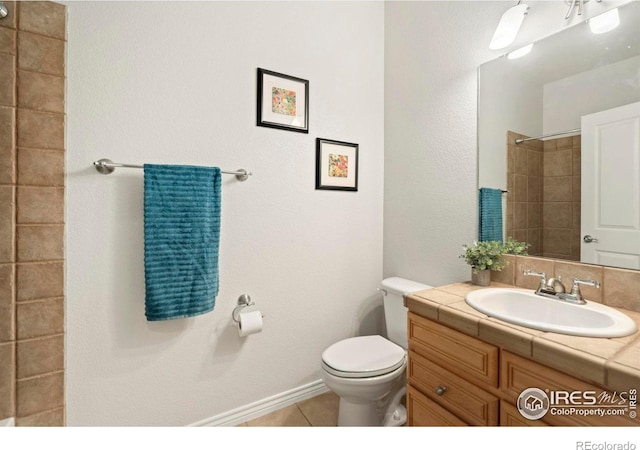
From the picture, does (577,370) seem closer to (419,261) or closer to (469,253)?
(469,253)

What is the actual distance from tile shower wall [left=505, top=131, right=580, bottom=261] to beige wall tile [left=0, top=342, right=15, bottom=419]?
2.21 m

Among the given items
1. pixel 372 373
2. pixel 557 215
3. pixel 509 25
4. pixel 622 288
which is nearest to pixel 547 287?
pixel 622 288

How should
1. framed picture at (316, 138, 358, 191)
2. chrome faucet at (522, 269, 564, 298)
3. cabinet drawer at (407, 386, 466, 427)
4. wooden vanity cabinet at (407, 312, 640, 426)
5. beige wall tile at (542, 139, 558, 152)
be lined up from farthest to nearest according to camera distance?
framed picture at (316, 138, 358, 191) < beige wall tile at (542, 139, 558, 152) < chrome faucet at (522, 269, 564, 298) < cabinet drawer at (407, 386, 466, 427) < wooden vanity cabinet at (407, 312, 640, 426)

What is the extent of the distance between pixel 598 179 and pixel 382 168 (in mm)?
1166

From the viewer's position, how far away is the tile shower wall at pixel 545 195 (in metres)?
1.24

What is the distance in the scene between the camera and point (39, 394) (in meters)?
1.17

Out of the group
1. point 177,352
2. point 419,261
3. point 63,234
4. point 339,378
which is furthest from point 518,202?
point 63,234

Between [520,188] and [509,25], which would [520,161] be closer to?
[520,188]

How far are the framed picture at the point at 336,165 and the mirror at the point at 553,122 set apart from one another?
2.47 ft

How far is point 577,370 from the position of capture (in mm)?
736

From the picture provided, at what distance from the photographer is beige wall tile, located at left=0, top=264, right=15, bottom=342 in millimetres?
1104

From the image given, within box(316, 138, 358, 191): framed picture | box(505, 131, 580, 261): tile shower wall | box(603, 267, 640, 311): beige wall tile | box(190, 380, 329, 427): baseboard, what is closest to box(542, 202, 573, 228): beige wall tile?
box(505, 131, 580, 261): tile shower wall

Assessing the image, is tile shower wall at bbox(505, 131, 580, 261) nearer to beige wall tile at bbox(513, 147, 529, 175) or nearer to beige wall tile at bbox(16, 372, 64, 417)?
beige wall tile at bbox(513, 147, 529, 175)

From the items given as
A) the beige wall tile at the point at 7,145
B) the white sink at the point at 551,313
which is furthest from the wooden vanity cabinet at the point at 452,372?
the beige wall tile at the point at 7,145
